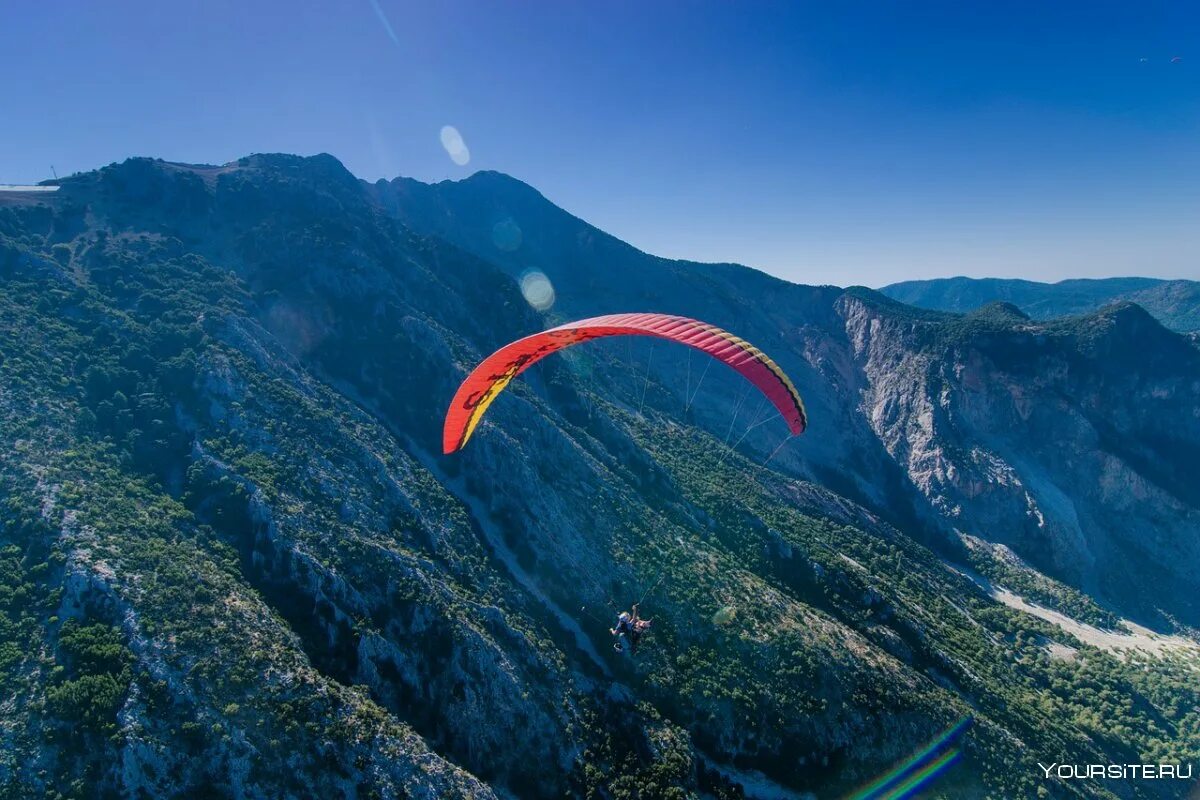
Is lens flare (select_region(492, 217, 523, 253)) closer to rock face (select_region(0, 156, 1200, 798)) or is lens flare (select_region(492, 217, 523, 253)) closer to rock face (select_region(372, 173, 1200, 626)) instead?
rock face (select_region(372, 173, 1200, 626))

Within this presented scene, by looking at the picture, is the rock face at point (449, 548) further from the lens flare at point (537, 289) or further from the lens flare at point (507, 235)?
the lens flare at point (507, 235)

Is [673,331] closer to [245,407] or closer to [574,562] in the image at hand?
[574,562]

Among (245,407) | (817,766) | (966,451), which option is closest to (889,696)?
(817,766)

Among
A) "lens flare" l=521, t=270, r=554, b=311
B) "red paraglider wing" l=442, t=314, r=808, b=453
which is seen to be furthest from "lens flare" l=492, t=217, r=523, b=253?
"red paraglider wing" l=442, t=314, r=808, b=453
